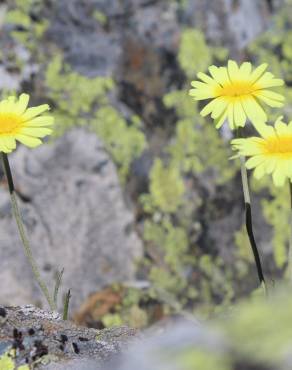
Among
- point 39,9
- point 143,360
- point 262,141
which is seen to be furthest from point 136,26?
point 143,360

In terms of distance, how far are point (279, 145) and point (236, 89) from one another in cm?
33

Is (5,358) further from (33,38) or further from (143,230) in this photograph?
(33,38)

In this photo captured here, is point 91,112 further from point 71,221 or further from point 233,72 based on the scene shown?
point 233,72

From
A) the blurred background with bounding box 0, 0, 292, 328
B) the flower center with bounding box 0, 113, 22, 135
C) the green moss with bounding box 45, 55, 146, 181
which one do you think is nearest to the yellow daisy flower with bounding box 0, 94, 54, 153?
the flower center with bounding box 0, 113, 22, 135

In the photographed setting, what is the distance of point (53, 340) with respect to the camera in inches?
77.0

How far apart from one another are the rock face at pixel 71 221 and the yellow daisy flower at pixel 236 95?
2223 millimetres

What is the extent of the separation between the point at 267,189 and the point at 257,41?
3.61 ft

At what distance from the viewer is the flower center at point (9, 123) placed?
7.13 ft

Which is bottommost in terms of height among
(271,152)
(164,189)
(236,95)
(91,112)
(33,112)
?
(271,152)

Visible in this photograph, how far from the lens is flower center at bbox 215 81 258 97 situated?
2.26m

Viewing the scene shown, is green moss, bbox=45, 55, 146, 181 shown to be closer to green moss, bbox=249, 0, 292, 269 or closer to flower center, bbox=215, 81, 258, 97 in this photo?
green moss, bbox=249, 0, 292, 269

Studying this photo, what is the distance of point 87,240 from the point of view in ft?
14.7

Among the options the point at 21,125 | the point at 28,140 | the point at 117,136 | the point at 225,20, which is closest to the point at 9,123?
the point at 21,125

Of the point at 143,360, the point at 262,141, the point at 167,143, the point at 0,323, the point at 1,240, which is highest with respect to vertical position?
the point at 167,143
